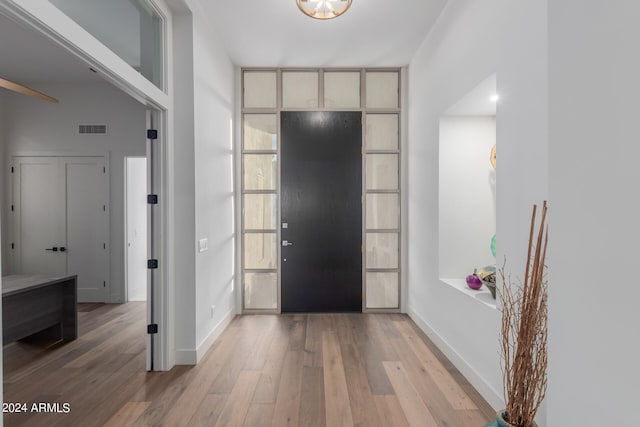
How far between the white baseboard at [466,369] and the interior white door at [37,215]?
204 inches

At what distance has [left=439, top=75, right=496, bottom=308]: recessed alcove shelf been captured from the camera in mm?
3164

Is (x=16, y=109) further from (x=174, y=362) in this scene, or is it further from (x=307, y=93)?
(x=174, y=362)

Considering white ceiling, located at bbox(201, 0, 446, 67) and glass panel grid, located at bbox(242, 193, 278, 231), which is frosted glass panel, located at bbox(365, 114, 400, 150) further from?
glass panel grid, located at bbox(242, 193, 278, 231)

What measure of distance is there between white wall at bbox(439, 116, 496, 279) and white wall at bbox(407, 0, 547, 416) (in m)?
0.12

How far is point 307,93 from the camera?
4.41 m

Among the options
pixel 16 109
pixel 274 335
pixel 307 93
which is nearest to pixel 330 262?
pixel 274 335

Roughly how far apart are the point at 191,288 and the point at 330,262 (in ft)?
6.32

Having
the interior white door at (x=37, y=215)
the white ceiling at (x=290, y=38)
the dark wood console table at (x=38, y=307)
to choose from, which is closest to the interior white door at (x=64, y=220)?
the interior white door at (x=37, y=215)

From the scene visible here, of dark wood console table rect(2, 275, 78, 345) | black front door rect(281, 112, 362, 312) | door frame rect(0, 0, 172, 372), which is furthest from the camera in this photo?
black front door rect(281, 112, 362, 312)

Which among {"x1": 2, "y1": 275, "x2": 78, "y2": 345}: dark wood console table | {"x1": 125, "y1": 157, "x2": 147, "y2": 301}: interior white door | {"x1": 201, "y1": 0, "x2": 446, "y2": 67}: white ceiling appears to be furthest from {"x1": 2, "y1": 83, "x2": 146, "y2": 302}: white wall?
{"x1": 201, "y1": 0, "x2": 446, "y2": 67}: white ceiling

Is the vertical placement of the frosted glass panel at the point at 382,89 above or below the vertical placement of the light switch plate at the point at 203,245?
above

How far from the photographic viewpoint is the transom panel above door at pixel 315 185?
437cm

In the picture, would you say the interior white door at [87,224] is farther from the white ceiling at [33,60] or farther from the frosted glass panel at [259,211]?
the frosted glass panel at [259,211]

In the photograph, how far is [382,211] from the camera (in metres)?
4.43
